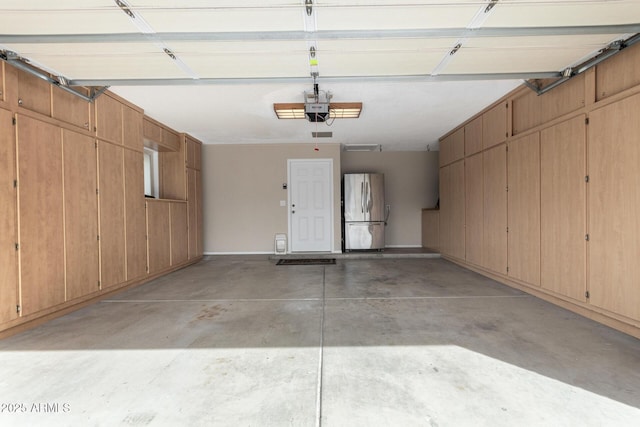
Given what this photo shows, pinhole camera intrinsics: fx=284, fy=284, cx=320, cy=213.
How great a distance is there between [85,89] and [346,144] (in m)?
4.57

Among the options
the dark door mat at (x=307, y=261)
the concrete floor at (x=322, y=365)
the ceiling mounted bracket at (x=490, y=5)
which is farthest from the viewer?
the dark door mat at (x=307, y=261)

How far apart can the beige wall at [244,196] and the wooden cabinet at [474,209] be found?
11.6 feet

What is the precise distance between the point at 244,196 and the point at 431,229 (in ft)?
14.3

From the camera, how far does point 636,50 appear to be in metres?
2.20

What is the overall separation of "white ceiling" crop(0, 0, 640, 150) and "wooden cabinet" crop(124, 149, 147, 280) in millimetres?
961

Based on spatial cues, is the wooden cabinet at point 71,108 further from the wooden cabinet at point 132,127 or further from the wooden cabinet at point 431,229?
the wooden cabinet at point 431,229

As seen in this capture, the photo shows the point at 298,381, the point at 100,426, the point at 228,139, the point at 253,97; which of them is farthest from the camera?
the point at 228,139

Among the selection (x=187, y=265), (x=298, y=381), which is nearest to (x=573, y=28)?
(x=298, y=381)

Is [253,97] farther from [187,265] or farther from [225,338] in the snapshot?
[187,265]

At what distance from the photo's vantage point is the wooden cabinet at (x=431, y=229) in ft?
20.4

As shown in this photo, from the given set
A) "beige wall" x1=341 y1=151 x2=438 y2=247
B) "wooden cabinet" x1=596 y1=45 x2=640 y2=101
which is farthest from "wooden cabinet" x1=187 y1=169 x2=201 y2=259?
"wooden cabinet" x1=596 y1=45 x2=640 y2=101

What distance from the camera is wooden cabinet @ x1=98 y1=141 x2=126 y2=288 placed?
10.8 feet

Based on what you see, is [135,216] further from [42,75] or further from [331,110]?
[331,110]

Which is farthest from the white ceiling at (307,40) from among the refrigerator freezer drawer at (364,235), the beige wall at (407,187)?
the beige wall at (407,187)
